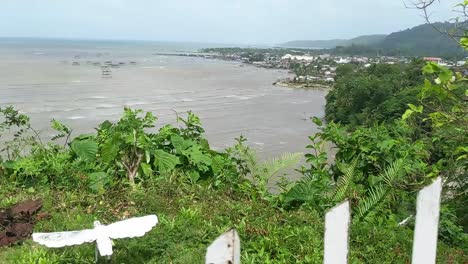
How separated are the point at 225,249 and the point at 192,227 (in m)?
1.62

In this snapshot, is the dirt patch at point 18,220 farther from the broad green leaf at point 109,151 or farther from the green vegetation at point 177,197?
the broad green leaf at point 109,151

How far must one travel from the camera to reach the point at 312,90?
40.6 meters

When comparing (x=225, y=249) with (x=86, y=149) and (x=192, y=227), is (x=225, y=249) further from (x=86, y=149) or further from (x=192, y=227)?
(x=86, y=149)

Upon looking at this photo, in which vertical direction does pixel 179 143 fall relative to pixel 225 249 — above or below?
below

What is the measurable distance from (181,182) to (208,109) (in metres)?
20.6

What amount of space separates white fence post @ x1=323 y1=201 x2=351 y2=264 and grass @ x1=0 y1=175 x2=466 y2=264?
1148 millimetres

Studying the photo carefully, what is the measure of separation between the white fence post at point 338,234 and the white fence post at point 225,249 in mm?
233

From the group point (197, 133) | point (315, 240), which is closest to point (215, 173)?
point (197, 133)

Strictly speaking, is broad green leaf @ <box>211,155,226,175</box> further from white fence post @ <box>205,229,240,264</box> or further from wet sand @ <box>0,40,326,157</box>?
wet sand @ <box>0,40,326,157</box>

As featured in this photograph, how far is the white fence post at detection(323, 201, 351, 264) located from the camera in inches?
39.0

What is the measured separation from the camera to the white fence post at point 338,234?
3.25ft

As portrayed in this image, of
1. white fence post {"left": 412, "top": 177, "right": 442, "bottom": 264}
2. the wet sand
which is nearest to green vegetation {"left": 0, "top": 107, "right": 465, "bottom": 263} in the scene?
white fence post {"left": 412, "top": 177, "right": 442, "bottom": 264}

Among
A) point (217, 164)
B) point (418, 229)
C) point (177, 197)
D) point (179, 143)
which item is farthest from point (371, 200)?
point (418, 229)

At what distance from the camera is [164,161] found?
3260 millimetres
